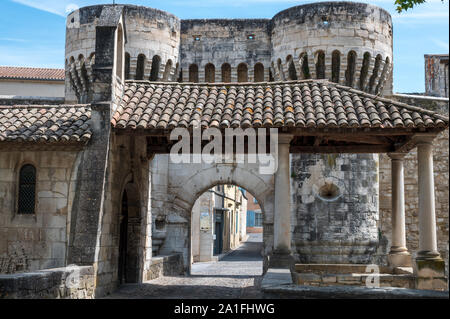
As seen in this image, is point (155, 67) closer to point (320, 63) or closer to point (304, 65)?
point (304, 65)

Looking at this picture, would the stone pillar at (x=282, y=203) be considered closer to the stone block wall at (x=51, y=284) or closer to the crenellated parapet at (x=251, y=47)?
the stone block wall at (x=51, y=284)

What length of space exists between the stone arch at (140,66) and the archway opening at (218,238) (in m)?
6.46

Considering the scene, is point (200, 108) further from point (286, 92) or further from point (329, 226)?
point (329, 226)

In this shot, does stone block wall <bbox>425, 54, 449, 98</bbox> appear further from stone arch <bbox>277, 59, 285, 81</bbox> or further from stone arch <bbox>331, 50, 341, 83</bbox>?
stone arch <bbox>277, 59, 285, 81</bbox>

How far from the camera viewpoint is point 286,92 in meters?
13.2

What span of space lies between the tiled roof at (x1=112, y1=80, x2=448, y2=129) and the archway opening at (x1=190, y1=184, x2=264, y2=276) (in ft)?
26.7

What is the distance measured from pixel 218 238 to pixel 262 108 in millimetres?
21063

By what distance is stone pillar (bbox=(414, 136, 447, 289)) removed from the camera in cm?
1078

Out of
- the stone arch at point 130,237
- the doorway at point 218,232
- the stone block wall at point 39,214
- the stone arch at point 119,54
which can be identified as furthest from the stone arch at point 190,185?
the doorway at point 218,232

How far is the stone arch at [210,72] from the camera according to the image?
67.9 ft

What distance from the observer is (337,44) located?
18.9 m

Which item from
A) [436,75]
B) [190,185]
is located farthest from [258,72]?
[436,75]
